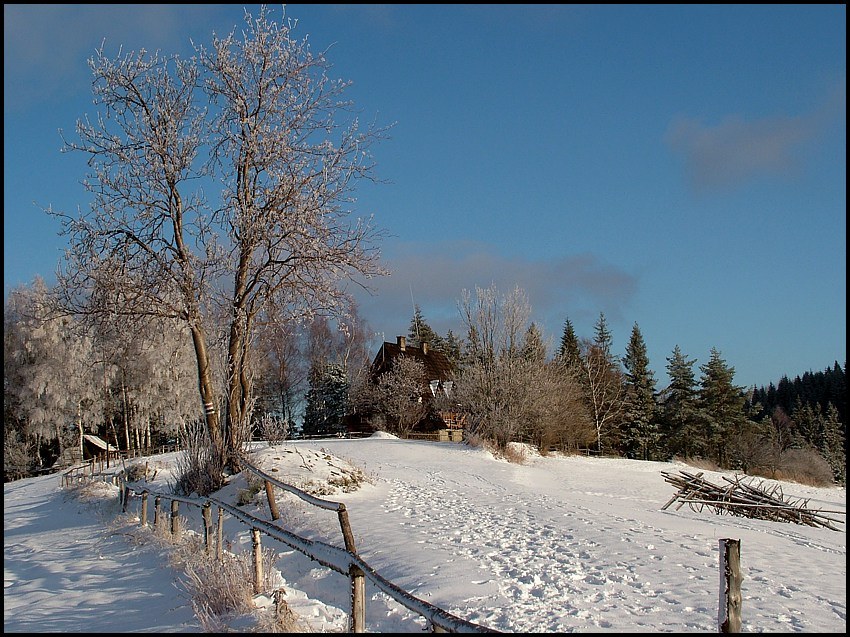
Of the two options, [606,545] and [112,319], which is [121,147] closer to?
[112,319]

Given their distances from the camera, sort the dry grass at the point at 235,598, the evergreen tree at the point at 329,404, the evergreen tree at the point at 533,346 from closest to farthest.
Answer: the dry grass at the point at 235,598 → the evergreen tree at the point at 533,346 → the evergreen tree at the point at 329,404

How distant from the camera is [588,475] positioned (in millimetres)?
28203

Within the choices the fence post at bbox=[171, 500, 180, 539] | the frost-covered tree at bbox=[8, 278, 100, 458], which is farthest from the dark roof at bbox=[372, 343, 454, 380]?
the fence post at bbox=[171, 500, 180, 539]

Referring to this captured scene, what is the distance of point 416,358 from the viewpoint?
5044cm

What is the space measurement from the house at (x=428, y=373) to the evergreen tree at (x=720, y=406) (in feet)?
64.3

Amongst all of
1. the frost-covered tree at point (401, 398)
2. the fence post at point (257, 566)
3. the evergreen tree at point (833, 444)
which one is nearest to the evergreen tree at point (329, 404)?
the frost-covered tree at point (401, 398)

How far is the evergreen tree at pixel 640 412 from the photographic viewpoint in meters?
48.2

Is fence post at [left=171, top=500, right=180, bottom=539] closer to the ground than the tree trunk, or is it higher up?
closer to the ground

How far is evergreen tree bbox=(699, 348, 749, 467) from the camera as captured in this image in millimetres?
48513

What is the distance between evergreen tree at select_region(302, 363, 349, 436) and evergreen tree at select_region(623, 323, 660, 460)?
2195cm

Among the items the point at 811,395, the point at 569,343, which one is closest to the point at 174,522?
the point at 569,343

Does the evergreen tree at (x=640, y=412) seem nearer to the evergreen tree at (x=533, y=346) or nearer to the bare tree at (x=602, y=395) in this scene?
the bare tree at (x=602, y=395)

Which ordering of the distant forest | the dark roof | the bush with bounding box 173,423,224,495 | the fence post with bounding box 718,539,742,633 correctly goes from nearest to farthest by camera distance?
the fence post with bounding box 718,539,742,633
the bush with bounding box 173,423,224,495
the dark roof
the distant forest

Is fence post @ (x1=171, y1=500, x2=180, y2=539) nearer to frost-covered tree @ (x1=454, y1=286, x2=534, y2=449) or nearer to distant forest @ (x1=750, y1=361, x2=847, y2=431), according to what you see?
frost-covered tree @ (x1=454, y1=286, x2=534, y2=449)
